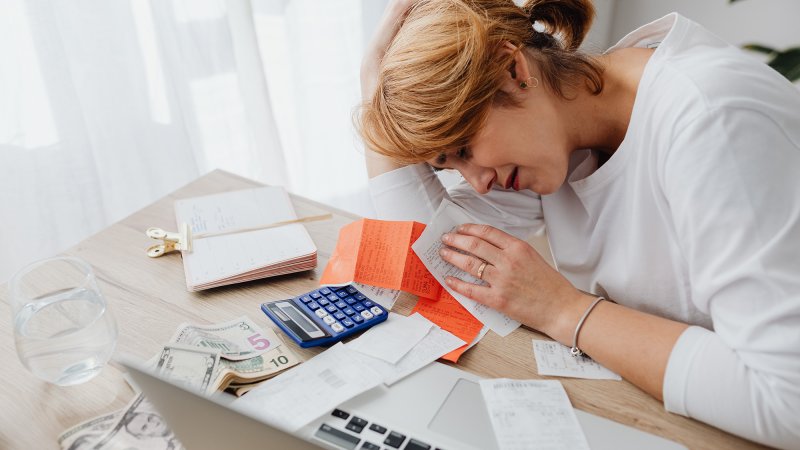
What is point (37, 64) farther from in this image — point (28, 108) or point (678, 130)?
point (678, 130)

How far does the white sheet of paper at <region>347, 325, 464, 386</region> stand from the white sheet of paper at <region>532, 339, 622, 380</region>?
0.11 metres

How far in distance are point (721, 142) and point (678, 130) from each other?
7cm

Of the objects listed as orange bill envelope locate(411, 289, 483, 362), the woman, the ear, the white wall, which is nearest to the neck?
the woman

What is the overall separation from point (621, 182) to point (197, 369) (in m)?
0.69

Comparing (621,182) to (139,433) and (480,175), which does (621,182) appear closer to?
(480,175)

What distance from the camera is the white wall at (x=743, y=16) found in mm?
2217

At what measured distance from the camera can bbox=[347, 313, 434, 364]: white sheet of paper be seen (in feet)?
2.68

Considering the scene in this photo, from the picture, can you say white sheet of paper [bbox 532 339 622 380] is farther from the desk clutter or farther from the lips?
the lips

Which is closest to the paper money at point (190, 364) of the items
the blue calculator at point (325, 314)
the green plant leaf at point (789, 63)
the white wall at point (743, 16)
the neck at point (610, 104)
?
the blue calculator at point (325, 314)

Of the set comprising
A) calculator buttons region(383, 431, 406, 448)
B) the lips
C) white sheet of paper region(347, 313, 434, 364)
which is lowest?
calculator buttons region(383, 431, 406, 448)

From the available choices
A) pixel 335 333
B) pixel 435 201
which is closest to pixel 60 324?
pixel 335 333

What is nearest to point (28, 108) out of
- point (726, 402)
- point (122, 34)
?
point (122, 34)

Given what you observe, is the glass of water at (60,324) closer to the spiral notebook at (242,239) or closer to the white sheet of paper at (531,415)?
the spiral notebook at (242,239)

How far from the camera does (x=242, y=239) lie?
1.08 meters
